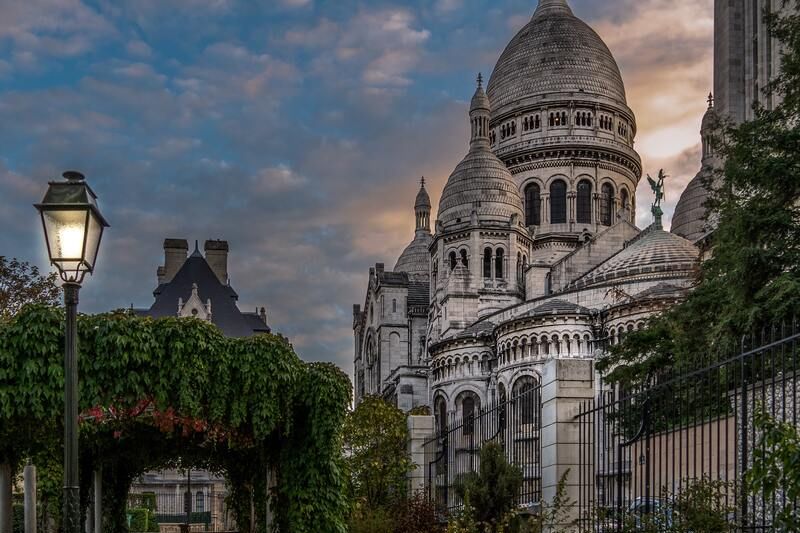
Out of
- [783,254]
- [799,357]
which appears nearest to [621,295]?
[783,254]

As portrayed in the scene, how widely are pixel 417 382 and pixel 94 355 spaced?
6267 cm

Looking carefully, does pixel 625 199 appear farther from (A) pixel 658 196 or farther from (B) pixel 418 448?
(B) pixel 418 448

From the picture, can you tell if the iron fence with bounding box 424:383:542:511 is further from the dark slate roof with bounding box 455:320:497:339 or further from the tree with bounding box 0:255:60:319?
the dark slate roof with bounding box 455:320:497:339

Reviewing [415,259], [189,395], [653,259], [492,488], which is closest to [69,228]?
[189,395]

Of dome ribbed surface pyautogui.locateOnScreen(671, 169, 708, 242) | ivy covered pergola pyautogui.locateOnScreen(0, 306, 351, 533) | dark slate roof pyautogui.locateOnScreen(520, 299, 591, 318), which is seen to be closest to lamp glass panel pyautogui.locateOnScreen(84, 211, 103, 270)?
ivy covered pergola pyautogui.locateOnScreen(0, 306, 351, 533)

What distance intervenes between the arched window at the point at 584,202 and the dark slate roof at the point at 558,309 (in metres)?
24.8

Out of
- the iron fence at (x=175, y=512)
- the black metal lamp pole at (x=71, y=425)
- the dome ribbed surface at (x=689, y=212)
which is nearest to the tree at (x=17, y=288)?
the iron fence at (x=175, y=512)

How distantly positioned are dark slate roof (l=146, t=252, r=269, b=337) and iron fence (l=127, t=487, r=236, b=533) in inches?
399

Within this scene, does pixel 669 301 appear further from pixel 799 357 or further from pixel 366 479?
pixel 799 357

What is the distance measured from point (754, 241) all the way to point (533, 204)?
59011 millimetres

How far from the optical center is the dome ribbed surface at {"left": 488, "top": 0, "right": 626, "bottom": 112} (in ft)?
290

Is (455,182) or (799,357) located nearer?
(799,357)

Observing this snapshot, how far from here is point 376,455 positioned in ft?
88.0

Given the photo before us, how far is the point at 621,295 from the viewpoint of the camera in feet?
189
